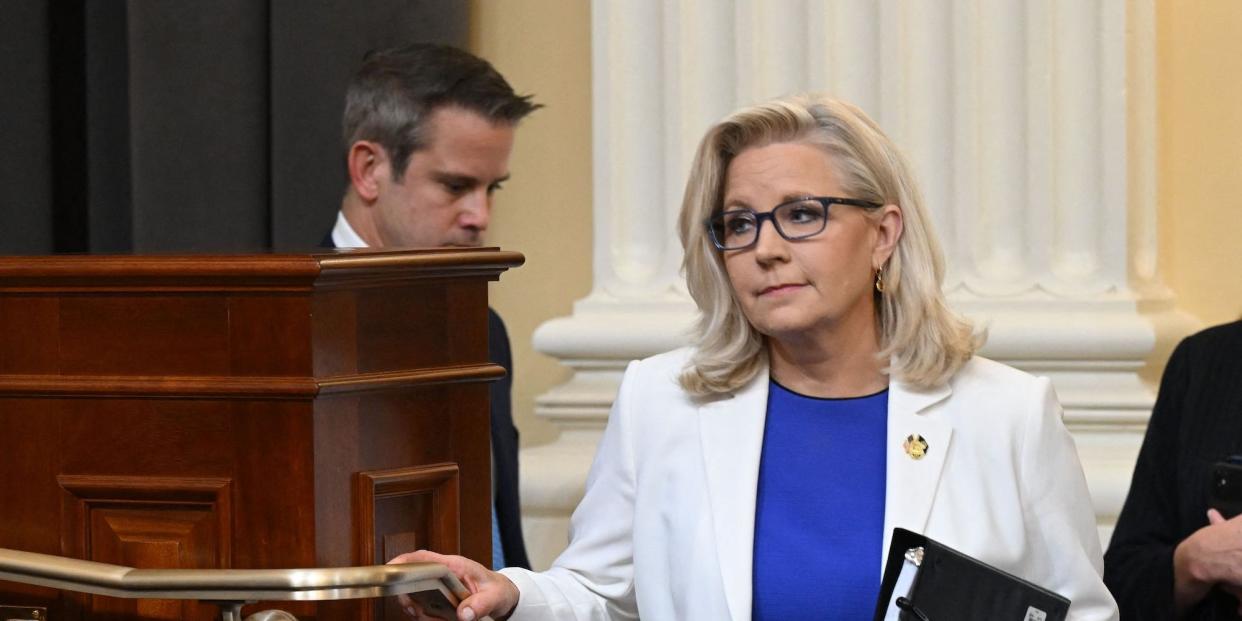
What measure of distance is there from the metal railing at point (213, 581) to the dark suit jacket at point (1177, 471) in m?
A: 1.33

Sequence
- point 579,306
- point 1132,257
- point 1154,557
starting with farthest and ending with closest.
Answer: point 579,306 < point 1132,257 < point 1154,557

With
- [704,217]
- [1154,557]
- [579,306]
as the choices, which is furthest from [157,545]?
[579,306]

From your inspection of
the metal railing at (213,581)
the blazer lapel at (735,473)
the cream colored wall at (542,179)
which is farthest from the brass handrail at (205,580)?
the cream colored wall at (542,179)

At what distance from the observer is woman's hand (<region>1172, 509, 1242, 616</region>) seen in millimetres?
2230

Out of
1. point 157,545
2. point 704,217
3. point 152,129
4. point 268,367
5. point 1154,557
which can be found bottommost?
point 1154,557

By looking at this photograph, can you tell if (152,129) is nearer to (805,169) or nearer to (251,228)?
(251,228)

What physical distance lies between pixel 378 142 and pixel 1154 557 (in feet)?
4.68

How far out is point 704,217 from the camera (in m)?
2.32

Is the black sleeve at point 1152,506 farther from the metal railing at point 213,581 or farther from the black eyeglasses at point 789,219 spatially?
the metal railing at point 213,581

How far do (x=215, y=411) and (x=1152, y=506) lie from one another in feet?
5.06

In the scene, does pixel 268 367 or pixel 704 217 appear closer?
pixel 268 367

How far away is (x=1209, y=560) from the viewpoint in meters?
2.26

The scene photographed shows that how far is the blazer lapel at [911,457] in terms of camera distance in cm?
214

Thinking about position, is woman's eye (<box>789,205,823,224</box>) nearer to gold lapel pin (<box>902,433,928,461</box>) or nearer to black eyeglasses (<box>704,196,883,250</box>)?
black eyeglasses (<box>704,196,883,250</box>)
